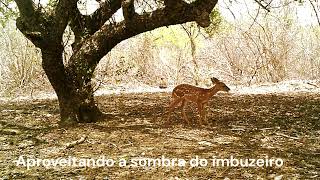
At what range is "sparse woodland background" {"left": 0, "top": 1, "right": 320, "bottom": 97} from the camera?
11633 mm

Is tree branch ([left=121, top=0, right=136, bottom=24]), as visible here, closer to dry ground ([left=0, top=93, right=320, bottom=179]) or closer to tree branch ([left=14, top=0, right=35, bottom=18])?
tree branch ([left=14, top=0, right=35, bottom=18])

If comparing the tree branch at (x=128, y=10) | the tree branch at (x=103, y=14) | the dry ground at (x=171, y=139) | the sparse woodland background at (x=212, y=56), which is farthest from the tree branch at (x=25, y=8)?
the sparse woodland background at (x=212, y=56)

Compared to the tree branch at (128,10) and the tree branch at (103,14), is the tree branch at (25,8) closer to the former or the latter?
the tree branch at (128,10)

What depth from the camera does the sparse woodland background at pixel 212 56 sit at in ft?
38.2

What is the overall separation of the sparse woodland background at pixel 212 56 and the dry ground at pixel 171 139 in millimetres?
3884

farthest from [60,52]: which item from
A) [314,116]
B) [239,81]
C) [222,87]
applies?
[239,81]

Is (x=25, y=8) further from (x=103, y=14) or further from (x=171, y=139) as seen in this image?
(x=171, y=139)

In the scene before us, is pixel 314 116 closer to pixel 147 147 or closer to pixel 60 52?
pixel 147 147

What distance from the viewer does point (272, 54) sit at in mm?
12047

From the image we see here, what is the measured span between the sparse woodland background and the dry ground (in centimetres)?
388

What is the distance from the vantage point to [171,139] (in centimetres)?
535

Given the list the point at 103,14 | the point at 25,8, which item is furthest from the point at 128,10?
the point at 25,8

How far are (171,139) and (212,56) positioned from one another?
788 centimetres

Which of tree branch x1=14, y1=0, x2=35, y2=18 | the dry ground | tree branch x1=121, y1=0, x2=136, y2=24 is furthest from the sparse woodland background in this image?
tree branch x1=14, y1=0, x2=35, y2=18
